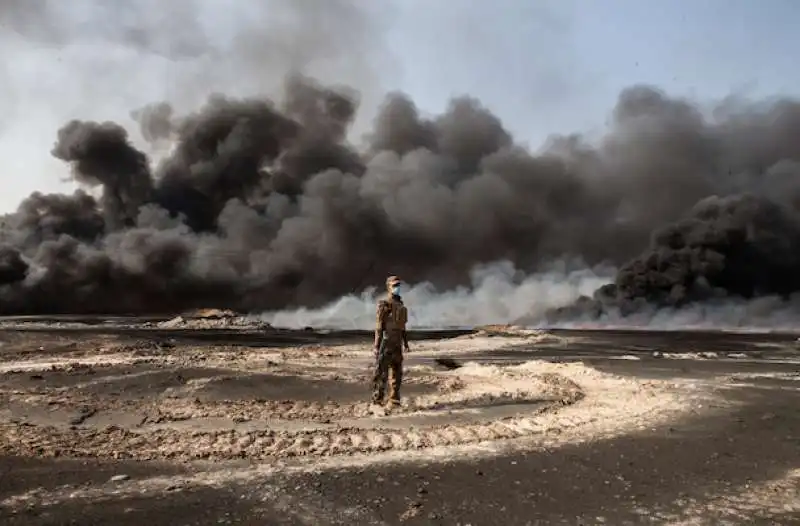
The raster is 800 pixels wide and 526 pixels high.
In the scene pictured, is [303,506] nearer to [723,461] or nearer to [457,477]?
[457,477]

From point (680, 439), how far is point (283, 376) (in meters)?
10.9

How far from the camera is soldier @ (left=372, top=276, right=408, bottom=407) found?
1319 cm

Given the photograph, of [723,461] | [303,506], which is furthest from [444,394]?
[303,506]

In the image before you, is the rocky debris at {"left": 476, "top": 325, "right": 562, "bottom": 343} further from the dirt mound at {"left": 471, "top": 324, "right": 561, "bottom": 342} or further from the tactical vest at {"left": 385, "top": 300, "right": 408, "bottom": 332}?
the tactical vest at {"left": 385, "top": 300, "right": 408, "bottom": 332}

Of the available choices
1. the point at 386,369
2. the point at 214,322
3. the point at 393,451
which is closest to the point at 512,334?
the point at 214,322

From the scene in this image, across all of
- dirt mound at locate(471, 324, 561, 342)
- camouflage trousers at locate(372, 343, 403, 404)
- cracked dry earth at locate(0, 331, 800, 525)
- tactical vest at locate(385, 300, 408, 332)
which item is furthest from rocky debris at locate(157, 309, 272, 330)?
tactical vest at locate(385, 300, 408, 332)

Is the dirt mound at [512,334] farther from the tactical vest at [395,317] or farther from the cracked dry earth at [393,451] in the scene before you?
the tactical vest at [395,317]

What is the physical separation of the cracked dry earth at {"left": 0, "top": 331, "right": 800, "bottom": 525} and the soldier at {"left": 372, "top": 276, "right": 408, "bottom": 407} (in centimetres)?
53

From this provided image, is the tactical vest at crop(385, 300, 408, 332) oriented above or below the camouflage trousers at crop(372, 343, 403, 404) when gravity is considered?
above

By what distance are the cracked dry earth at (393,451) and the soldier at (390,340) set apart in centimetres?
53

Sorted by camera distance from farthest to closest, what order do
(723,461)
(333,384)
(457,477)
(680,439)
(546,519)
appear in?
(333,384) → (680,439) → (723,461) → (457,477) → (546,519)

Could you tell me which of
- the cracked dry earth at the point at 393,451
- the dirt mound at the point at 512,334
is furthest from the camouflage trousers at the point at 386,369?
the dirt mound at the point at 512,334

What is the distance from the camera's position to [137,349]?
28.4 meters

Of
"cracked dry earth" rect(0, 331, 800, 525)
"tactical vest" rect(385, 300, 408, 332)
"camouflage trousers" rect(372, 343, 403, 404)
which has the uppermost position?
"tactical vest" rect(385, 300, 408, 332)
